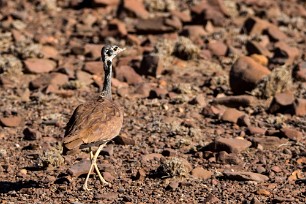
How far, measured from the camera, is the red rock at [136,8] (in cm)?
1853

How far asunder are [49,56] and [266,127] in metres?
Result: 5.51

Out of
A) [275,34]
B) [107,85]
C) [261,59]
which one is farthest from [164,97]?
[275,34]

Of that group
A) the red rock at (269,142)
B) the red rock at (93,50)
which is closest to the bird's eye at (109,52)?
the red rock at (269,142)

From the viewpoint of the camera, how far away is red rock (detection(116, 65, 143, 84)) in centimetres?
1470

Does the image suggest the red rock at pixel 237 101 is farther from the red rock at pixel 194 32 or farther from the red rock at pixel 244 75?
the red rock at pixel 194 32

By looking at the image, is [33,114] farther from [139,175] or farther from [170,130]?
[139,175]

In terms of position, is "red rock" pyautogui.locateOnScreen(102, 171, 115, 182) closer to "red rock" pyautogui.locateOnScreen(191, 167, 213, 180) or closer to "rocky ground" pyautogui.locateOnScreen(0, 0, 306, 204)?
"rocky ground" pyautogui.locateOnScreen(0, 0, 306, 204)

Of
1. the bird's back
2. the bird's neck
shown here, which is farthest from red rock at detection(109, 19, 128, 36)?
the bird's back

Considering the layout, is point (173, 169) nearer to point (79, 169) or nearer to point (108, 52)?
point (79, 169)

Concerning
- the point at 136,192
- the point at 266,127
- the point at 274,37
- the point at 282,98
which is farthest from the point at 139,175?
the point at 274,37

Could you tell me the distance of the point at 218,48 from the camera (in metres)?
16.3

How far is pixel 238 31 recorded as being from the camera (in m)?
17.7

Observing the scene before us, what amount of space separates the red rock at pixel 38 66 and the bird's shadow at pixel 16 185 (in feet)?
17.3

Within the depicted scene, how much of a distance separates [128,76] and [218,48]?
247 centimetres
